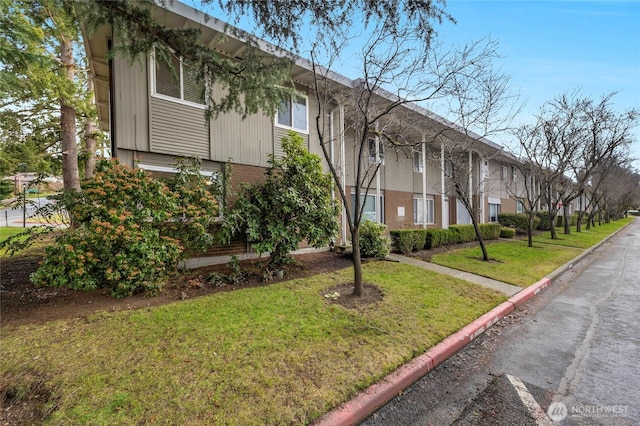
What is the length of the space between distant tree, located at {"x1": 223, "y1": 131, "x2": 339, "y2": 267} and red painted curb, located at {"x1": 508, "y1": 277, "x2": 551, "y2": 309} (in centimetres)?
428

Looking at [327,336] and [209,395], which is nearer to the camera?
[209,395]

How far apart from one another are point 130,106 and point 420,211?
15.2m

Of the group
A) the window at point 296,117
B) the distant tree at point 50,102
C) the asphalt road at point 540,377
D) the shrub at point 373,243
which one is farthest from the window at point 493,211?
the distant tree at point 50,102

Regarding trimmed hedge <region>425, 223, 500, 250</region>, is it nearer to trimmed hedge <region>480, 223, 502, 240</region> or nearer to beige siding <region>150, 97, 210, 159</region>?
trimmed hedge <region>480, 223, 502, 240</region>

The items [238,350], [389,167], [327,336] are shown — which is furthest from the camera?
[389,167]

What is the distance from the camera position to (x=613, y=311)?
221 inches

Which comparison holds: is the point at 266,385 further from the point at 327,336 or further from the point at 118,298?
the point at 118,298

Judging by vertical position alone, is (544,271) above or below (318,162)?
below

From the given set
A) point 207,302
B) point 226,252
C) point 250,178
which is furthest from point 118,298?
point 250,178

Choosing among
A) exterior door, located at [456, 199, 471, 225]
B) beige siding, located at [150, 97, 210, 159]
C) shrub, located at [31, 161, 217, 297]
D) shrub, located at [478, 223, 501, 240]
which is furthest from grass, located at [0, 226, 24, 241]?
exterior door, located at [456, 199, 471, 225]

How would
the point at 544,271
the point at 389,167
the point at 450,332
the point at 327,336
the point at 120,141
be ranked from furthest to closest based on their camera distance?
the point at 389,167 < the point at 544,271 < the point at 120,141 < the point at 450,332 < the point at 327,336

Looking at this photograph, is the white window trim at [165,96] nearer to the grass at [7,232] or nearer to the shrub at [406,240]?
the shrub at [406,240]

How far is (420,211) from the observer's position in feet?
56.7

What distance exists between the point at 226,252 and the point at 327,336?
196 inches
